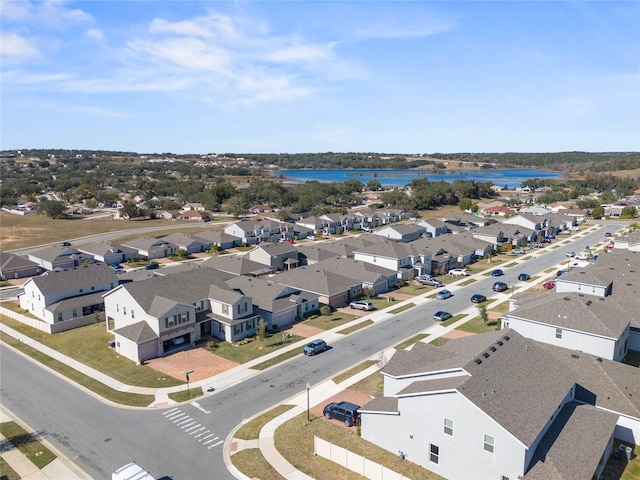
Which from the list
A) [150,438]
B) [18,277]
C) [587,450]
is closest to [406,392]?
[587,450]

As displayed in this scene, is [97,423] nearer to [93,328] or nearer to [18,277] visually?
[93,328]

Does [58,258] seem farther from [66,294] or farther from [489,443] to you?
[489,443]

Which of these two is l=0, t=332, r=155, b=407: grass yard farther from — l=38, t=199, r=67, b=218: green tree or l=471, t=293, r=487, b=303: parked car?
l=38, t=199, r=67, b=218: green tree

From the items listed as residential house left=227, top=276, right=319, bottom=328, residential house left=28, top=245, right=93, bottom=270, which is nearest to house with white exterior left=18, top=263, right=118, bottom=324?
residential house left=227, top=276, right=319, bottom=328

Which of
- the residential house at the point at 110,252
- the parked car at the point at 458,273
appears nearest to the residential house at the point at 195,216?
the residential house at the point at 110,252

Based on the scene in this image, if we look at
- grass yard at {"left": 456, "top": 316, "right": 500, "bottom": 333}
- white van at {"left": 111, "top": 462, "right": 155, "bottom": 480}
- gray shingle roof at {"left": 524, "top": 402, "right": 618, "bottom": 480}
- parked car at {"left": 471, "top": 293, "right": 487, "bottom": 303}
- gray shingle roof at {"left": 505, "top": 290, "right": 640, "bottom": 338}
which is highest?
gray shingle roof at {"left": 505, "top": 290, "right": 640, "bottom": 338}

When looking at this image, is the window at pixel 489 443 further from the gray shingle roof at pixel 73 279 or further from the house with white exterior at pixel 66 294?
the gray shingle roof at pixel 73 279

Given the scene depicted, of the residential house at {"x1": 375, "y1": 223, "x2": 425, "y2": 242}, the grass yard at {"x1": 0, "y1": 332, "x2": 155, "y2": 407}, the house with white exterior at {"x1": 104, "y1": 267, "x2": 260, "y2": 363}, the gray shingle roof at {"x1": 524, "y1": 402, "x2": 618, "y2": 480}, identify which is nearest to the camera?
the gray shingle roof at {"x1": 524, "y1": 402, "x2": 618, "y2": 480}

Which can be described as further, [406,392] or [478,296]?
[478,296]
